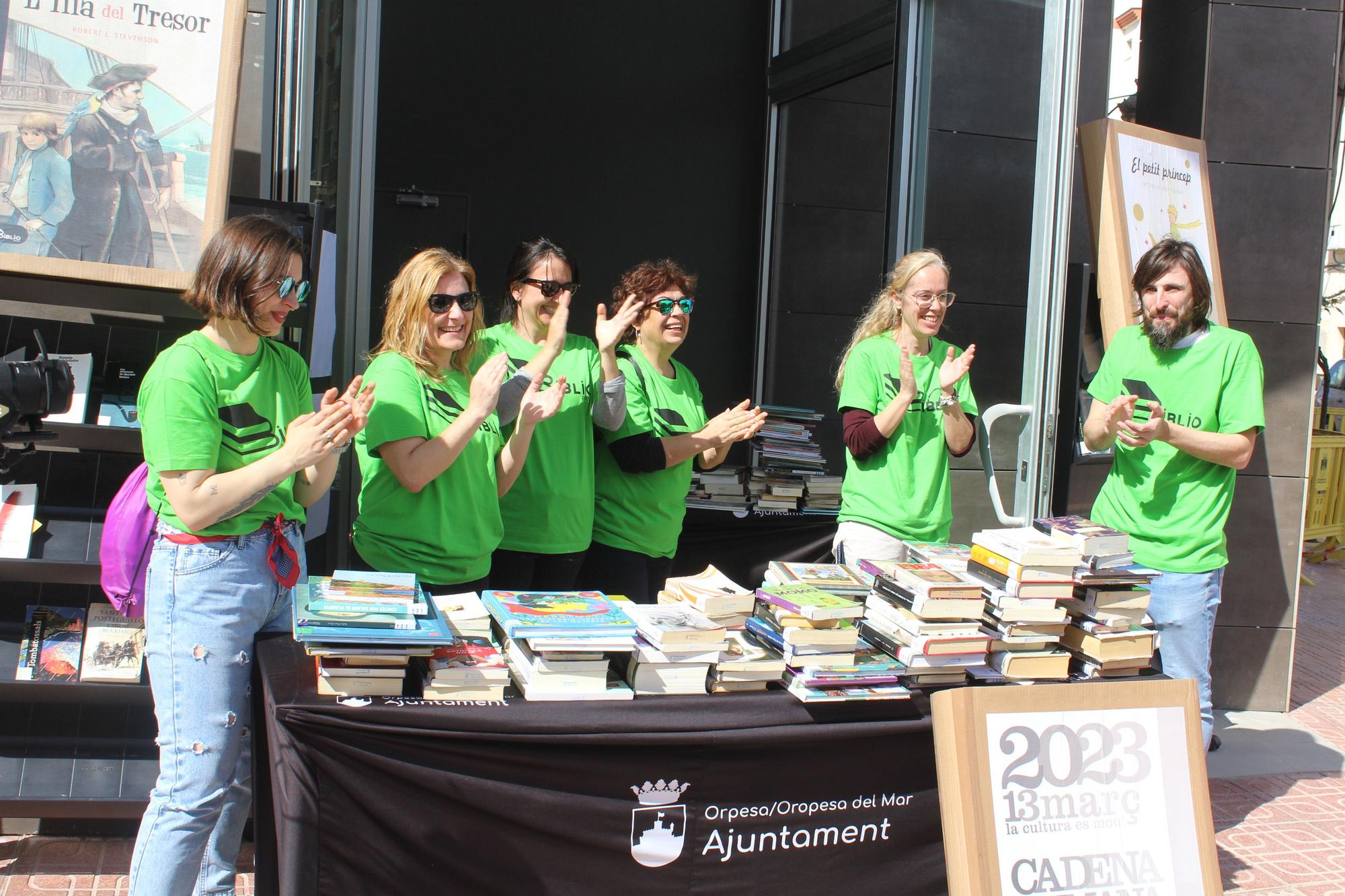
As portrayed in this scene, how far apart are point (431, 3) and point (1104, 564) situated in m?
5.01

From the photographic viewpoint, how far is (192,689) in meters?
2.27

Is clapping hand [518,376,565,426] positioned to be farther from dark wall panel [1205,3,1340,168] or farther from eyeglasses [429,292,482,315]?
dark wall panel [1205,3,1340,168]

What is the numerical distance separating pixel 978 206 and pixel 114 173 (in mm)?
3489

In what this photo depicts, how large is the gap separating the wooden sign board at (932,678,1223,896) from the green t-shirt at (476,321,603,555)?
1345 millimetres

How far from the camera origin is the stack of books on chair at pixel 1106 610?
2.70 m

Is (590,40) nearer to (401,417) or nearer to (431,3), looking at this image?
(431,3)

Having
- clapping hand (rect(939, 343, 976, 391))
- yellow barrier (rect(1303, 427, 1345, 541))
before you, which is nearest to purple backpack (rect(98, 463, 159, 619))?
clapping hand (rect(939, 343, 976, 391))

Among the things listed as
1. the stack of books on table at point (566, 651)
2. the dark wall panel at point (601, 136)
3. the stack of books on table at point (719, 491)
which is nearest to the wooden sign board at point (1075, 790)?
the stack of books on table at point (566, 651)

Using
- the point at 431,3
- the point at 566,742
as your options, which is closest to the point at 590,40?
the point at 431,3

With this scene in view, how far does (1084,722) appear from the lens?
2375mm

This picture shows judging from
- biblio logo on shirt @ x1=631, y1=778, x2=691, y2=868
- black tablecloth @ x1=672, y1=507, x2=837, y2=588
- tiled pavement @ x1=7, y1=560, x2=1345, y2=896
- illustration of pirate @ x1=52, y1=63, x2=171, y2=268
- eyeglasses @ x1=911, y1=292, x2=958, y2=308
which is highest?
illustration of pirate @ x1=52, y1=63, x2=171, y2=268

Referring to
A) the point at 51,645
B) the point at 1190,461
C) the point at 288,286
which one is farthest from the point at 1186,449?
the point at 51,645

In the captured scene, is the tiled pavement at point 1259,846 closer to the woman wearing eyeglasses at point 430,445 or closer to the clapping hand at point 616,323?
the woman wearing eyeglasses at point 430,445

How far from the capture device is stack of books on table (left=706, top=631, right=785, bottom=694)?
2379mm
